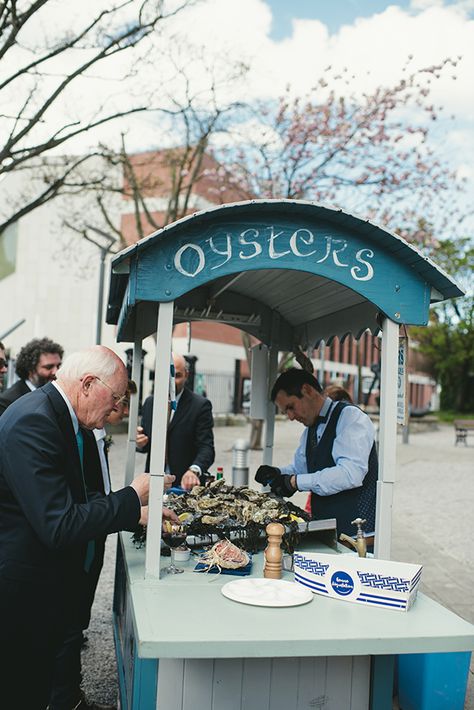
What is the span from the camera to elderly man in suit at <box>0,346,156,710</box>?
2.34 meters

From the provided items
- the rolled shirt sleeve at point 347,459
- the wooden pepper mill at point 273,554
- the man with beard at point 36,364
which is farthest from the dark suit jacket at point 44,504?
the man with beard at point 36,364

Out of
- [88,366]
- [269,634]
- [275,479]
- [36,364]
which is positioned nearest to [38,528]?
[88,366]

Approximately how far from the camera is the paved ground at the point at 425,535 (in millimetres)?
4496

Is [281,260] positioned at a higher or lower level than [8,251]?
lower

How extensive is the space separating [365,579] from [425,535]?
6.75m

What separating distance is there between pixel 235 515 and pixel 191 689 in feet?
3.40

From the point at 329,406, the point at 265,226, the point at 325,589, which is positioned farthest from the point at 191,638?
the point at 329,406

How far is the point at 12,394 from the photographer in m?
4.70

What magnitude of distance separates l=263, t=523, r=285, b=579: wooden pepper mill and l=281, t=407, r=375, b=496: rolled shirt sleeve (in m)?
0.74

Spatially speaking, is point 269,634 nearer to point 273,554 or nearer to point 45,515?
point 273,554

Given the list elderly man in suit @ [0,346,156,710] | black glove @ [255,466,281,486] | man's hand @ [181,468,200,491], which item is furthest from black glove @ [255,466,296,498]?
elderly man in suit @ [0,346,156,710]

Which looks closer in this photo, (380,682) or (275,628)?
(275,628)

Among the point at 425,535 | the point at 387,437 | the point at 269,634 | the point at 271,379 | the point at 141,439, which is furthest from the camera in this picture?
the point at 425,535

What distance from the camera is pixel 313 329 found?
4945 mm
